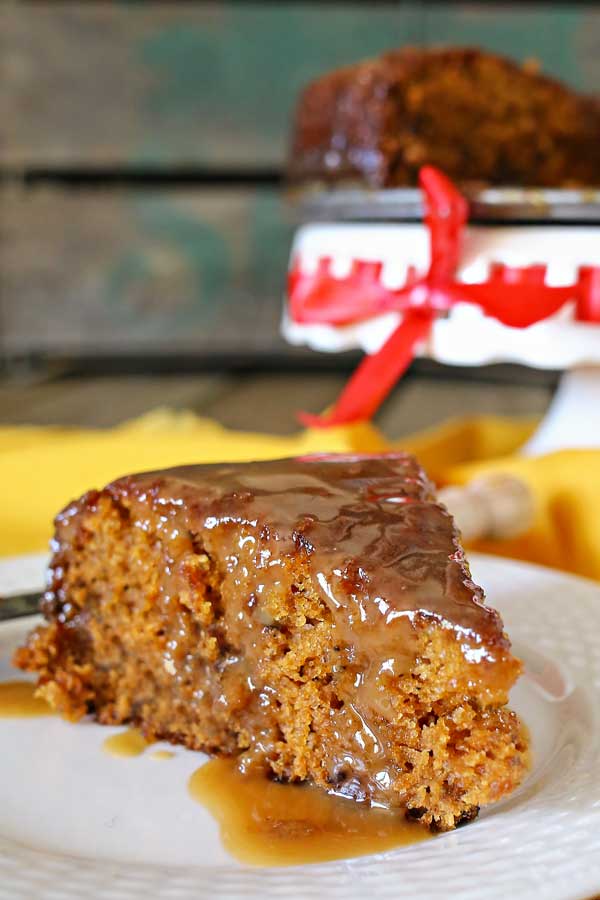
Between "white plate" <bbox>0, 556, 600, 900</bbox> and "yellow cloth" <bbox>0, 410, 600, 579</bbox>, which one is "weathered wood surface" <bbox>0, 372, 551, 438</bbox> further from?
"white plate" <bbox>0, 556, 600, 900</bbox>

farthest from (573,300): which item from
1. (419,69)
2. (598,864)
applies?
(598,864)

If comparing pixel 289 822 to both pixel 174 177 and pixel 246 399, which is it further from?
pixel 174 177

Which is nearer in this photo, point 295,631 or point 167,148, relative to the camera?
point 295,631

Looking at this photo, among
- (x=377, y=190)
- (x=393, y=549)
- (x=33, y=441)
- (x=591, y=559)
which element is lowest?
(x=33, y=441)

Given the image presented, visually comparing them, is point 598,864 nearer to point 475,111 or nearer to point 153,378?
point 475,111

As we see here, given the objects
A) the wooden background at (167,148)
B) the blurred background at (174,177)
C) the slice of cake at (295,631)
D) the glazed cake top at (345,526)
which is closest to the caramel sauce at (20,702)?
the slice of cake at (295,631)

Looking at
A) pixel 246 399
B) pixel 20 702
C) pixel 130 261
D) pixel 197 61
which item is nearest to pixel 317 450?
pixel 20 702
